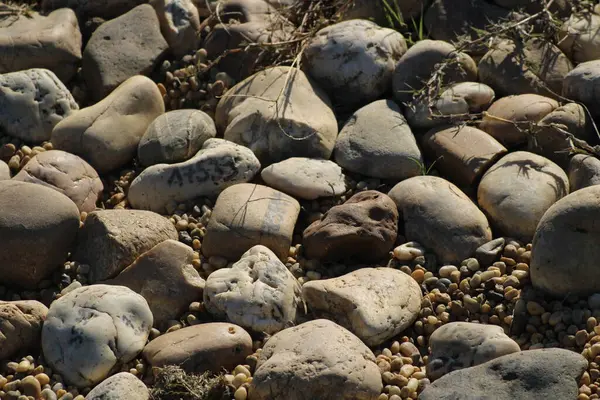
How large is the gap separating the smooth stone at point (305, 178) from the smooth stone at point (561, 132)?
97cm

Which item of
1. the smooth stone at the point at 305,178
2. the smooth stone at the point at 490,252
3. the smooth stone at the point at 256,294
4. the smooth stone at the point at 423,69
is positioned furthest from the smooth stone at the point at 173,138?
the smooth stone at the point at 490,252

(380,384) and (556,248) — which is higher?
(556,248)

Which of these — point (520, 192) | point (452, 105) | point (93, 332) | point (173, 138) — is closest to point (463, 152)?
point (452, 105)

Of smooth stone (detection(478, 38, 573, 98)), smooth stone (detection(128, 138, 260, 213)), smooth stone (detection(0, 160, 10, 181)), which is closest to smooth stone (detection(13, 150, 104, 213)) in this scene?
smooth stone (detection(0, 160, 10, 181))

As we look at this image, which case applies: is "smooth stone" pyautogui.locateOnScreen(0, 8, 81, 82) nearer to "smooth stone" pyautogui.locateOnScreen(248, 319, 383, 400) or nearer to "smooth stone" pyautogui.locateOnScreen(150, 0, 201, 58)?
"smooth stone" pyautogui.locateOnScreen(150, 0, 201, 58)

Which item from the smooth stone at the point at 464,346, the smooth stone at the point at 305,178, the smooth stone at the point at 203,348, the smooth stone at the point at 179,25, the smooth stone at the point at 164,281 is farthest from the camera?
the smooth stone at the point at 179,25

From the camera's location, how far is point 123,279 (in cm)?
466

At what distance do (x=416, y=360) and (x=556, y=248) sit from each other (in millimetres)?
747

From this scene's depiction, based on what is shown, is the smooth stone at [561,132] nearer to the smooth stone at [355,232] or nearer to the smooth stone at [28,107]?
the smooth stone at [355,232]

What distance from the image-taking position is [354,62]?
18.4ft

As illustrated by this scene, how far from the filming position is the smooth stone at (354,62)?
561 centimetres

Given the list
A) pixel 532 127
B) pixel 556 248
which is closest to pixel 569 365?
pixel 556 248

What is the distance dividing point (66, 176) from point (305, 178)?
1160mm

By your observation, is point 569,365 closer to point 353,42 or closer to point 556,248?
point 556,248
